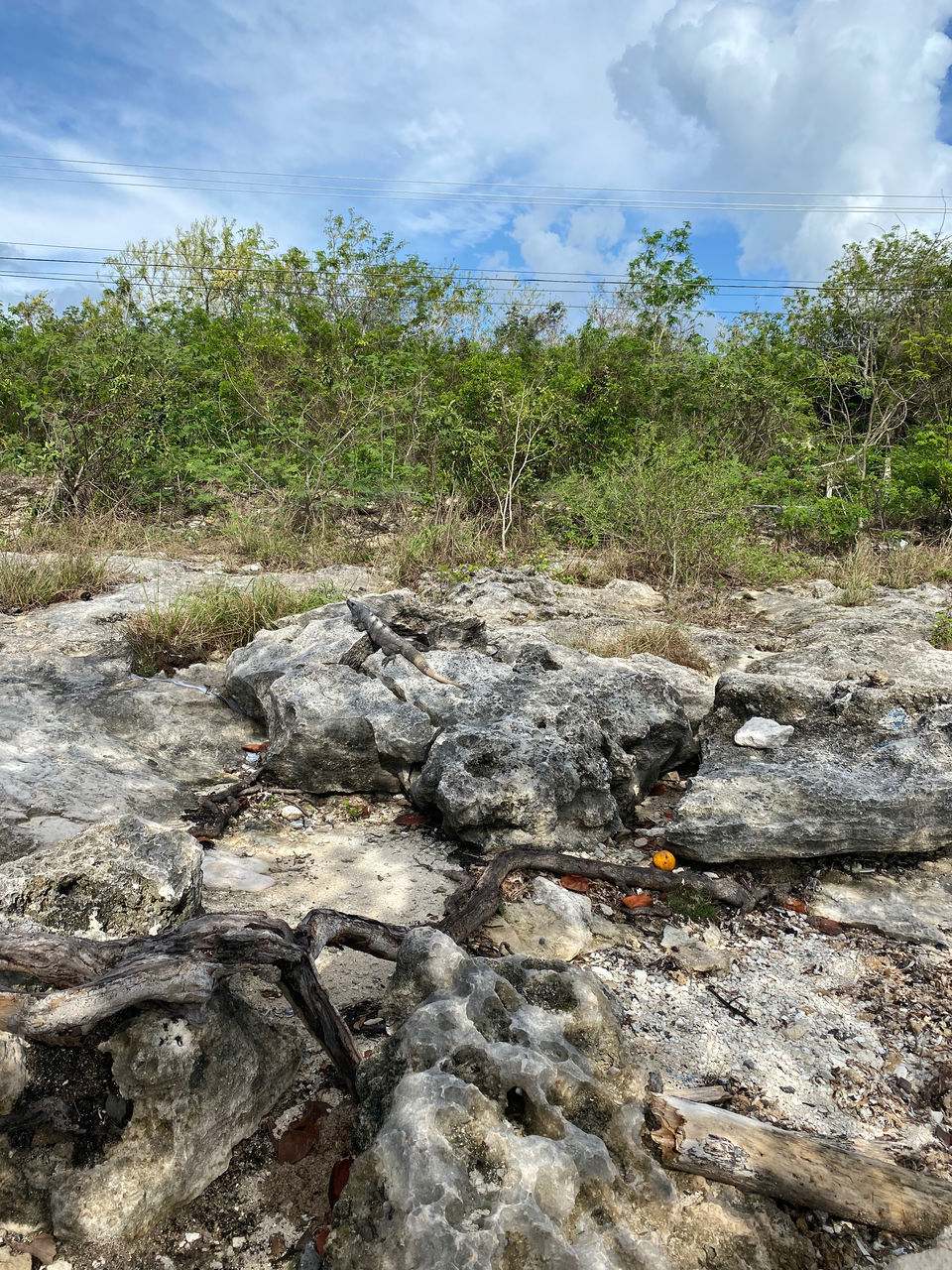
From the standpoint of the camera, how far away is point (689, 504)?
24.1ft

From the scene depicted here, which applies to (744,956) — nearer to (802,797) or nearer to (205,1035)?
(802,797)

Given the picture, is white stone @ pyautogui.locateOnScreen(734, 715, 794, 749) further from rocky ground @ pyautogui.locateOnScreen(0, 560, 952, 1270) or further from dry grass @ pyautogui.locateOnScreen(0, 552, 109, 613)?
dry grass @ pyautogui.locateOnScreen(0, 552, 109, 613)

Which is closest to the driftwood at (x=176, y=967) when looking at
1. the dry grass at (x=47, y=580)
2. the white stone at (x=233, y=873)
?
the white stone at (x=233, y=873)

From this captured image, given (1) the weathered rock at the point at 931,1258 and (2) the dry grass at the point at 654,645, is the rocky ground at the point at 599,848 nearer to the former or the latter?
(1) the weathered rock at the point at 931,1258

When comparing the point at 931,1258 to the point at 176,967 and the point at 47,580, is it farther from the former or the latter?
the point at 47,580

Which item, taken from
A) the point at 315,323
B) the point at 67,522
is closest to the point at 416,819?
the point at 67,522

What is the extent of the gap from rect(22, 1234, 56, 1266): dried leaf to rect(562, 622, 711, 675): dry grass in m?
3.88

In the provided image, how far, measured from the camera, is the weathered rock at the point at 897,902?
99.8 inches

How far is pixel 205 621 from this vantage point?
16.0ft

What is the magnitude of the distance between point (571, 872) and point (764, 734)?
1145 mm

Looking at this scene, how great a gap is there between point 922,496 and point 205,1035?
32.0ft

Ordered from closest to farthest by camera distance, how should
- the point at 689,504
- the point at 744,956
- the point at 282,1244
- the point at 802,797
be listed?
the point at 282,1244 < the point at 744,956 < the point at 802,797 < the point at 689,504

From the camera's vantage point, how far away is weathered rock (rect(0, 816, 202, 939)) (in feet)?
6.26

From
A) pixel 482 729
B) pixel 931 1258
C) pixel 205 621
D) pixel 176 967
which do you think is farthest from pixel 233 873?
pixel 205 621
